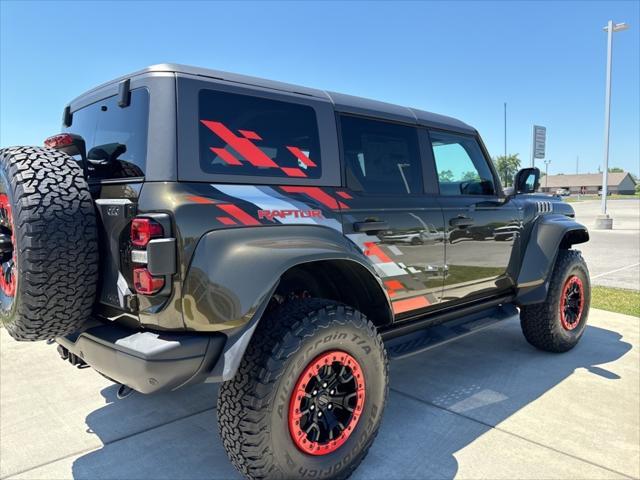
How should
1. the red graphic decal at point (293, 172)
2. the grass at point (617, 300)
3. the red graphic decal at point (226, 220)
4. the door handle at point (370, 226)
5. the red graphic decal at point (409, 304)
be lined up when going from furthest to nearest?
the grass at point (617, 300) → the red graphic decal at point (409, 304) → the door handle at point (370, 226) → the red graphic decal at point (293, 172) → the red graphic decal at point (226, 220)

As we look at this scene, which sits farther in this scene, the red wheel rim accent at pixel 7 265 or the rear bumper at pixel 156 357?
the red wheel rim accent at pixel 7 265

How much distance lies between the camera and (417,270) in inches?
121

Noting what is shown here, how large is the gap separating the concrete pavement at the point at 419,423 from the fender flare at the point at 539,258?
617mm

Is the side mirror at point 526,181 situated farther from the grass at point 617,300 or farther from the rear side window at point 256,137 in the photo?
the grass at point 617,300

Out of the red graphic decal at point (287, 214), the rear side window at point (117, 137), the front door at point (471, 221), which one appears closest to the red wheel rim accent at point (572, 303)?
the front door at point (471, 221)

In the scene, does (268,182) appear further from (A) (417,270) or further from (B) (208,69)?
(A) (417,270)

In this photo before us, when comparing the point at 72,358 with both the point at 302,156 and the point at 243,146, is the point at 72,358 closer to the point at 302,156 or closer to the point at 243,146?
the point at 243,146

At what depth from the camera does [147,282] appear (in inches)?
78.5

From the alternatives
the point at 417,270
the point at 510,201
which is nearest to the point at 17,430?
the point at 417,270

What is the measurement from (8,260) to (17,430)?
50.5 inches

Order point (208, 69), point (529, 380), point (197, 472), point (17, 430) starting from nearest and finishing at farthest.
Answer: point (208, 69) < point (197, 472) < point (17, 430) < point (529, 380)

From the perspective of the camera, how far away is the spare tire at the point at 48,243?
196 centimetres

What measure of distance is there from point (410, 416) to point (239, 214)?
1879 mm

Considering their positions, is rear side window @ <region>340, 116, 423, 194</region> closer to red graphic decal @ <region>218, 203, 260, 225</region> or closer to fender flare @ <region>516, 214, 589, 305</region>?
red graphic decal @ <region>218, 203, 260, 225</region>
